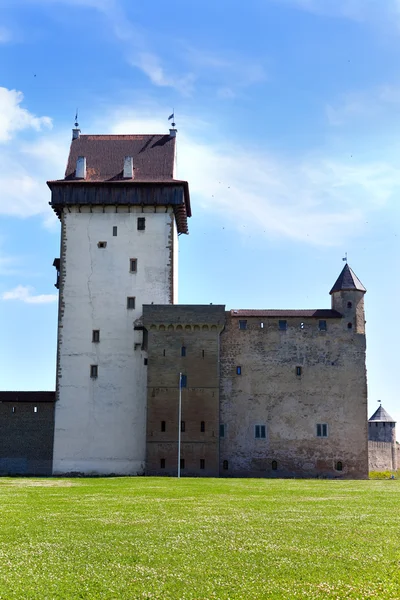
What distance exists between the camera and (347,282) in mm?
51094

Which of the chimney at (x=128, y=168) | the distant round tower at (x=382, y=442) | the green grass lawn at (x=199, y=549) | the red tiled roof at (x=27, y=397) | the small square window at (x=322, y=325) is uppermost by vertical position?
the chimney at (x=128, y=168)

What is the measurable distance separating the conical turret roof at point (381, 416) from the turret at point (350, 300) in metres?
19.2

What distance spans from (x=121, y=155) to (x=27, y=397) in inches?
705

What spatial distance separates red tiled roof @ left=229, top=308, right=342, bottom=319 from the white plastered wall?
4854 mm

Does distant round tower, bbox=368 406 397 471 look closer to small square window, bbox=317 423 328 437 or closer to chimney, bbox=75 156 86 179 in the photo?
small square window, bbox=317 423 328 437

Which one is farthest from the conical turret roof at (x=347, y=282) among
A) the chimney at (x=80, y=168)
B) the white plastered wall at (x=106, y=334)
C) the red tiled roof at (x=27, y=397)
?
the red tiled roof at (x=27, y=397)

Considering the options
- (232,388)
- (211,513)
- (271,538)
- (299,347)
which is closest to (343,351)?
(299,347)

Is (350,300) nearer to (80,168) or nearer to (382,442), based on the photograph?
(382,442)

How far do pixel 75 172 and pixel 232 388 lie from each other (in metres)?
18.3

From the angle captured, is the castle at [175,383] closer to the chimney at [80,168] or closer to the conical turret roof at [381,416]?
the chimney at [80,168]

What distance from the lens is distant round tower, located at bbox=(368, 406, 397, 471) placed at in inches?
2172

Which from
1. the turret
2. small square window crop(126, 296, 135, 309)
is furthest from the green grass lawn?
small square window crop(126, 296, 135, 309)

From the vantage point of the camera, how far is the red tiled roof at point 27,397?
50031 millimetres

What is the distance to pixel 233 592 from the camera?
12.3 m
